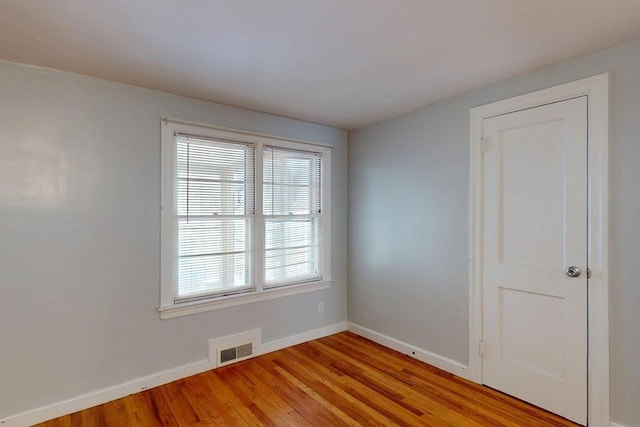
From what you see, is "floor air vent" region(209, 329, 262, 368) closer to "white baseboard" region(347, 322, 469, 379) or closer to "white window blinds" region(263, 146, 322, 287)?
"white window blinds" region(263, 146, 322, 287)

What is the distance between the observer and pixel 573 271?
213 centimetres

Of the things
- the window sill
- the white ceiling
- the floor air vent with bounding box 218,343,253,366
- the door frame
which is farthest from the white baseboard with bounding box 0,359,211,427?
the door frame

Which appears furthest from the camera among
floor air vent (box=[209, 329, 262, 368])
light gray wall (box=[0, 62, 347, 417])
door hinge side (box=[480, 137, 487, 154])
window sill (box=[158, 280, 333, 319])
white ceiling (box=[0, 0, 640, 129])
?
floor air vent (box=[209, 329, 262, 368])

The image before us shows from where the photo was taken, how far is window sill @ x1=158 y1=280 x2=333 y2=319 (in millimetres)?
2715

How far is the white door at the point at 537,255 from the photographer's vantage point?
213cm

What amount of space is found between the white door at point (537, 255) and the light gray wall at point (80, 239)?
2388 mm

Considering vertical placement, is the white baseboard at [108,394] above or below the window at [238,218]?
below

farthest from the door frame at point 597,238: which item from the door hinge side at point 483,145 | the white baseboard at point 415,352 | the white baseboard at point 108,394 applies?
the white baseboard at point 108,394

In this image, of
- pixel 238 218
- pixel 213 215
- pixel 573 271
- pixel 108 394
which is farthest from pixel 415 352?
pixel 108 394

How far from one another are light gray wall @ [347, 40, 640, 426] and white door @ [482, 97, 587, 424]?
166mm

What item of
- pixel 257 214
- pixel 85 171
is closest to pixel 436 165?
pixel 257 214

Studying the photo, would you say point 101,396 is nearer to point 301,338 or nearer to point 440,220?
point 301,338

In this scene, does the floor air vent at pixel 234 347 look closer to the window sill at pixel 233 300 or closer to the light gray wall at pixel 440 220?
the window sill at pixel 233 300

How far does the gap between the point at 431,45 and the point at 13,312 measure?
3.08 meters
